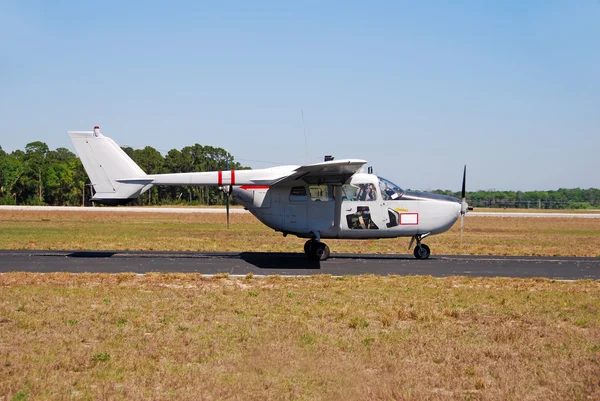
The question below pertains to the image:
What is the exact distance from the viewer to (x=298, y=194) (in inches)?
883

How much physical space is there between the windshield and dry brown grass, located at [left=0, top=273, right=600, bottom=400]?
6.93 meters

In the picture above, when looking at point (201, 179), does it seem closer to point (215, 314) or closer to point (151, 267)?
point (151, 267)

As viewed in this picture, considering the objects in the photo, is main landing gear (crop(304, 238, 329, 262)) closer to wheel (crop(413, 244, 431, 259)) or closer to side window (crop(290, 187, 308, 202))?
side window (crop(290, 187, 308, 202))

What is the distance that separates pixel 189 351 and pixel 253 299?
4.68 m

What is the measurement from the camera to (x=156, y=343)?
384 inches

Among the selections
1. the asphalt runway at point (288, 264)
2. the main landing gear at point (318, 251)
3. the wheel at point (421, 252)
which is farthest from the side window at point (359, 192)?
the wheel at point (421, 252)

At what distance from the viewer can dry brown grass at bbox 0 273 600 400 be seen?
7805mm

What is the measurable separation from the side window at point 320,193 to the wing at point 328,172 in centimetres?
19

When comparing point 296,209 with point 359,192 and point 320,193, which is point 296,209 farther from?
point 359,192

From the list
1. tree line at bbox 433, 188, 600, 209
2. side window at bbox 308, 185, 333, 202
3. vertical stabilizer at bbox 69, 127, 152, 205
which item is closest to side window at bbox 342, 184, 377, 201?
side window at bbox 308, 185, 333, 202

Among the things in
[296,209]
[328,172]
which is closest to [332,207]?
[296,209]

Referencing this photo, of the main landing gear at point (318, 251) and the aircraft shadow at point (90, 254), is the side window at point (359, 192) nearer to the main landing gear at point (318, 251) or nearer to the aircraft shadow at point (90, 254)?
the main landing gear at point (318, 251)

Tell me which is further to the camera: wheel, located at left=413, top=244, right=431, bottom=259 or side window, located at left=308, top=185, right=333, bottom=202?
wheel, located at left=413, top=244, right=431, bottom=259

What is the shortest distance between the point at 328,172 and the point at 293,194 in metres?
1.71
